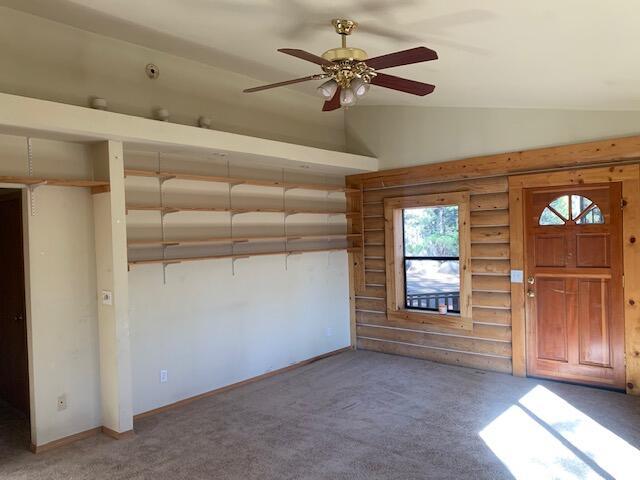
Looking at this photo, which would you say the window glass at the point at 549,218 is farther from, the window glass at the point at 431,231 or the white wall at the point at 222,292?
the white wall at the point at 222,292

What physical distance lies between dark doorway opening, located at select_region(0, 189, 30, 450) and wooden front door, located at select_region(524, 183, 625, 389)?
503cm

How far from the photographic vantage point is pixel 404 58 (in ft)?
8.66

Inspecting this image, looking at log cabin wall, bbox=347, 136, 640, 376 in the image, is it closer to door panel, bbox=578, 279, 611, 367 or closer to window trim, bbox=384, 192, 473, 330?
window trim, bbox=384, 192, 473, 330

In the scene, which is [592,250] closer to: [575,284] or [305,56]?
[575,284]

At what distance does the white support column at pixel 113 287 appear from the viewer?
3.79 metres

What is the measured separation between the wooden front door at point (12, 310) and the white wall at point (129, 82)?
1116 millimetres

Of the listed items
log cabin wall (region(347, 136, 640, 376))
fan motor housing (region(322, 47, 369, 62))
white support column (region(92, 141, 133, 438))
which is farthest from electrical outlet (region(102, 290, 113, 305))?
log cabin wall (region(347, 136, 640, 376))

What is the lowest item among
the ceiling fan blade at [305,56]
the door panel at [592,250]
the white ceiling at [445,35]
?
Answer: the door panel at [592,250]

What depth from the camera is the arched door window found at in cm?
459

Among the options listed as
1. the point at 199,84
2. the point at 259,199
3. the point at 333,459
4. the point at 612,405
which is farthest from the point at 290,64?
the point at 612,405

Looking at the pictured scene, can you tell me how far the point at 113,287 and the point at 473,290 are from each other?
3.89 m

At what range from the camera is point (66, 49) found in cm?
369

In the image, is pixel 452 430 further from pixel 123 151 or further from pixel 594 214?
pixel 123 151

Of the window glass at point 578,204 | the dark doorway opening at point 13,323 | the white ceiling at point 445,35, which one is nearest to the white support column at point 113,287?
the dark doorway opening at point 13,323
